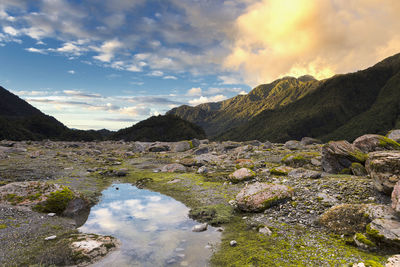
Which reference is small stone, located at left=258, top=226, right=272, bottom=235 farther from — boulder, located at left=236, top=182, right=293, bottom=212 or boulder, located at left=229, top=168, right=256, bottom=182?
boulder, located at left=229, top=168, right=256, bottom=182

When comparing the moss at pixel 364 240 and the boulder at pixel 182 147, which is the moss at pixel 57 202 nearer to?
the moss at pixel 364 240

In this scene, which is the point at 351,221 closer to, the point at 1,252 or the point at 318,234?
the point at 318,234

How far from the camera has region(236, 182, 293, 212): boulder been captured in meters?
14.6

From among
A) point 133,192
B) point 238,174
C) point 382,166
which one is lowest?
point 133,192

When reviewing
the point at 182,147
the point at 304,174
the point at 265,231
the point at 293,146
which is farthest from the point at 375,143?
the point at 182,147

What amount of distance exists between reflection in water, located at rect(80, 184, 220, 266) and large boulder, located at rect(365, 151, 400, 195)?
1005 centimetres

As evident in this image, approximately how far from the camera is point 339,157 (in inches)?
859

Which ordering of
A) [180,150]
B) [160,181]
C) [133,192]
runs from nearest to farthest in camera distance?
[133,192] → [160,181] → [180,150]

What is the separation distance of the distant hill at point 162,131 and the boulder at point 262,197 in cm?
12245

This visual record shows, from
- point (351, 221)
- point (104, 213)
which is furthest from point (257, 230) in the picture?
point (104, 213)

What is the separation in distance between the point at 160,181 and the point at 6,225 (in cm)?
1514

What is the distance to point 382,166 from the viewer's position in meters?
12.4

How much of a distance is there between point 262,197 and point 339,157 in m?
12.2

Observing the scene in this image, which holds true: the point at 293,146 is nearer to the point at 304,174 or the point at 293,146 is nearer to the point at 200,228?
the point at 304,174
